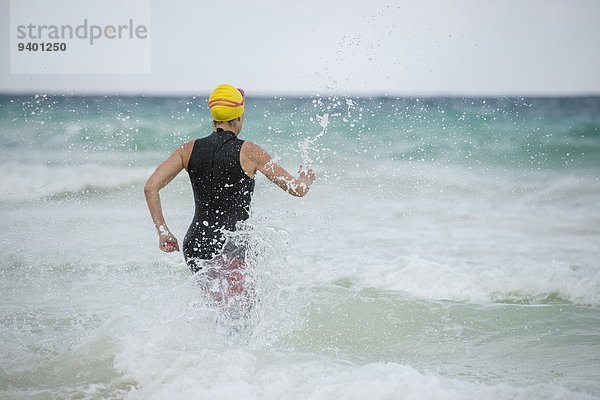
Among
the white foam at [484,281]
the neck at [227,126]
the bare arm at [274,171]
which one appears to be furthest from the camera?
the white foam at [484,281]

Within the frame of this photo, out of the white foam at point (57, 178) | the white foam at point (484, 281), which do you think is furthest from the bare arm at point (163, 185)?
the white foam at point (57, 178)

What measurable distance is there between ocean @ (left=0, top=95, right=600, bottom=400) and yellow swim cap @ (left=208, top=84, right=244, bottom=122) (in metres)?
0.47

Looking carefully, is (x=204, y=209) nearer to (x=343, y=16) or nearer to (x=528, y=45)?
(x=343, y=16)

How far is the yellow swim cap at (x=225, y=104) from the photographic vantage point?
10.5 feet

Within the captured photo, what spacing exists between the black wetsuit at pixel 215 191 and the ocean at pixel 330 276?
122 millimetres

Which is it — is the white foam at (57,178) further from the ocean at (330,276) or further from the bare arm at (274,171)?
the bare arm at (274,171)

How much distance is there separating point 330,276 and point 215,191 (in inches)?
87.4

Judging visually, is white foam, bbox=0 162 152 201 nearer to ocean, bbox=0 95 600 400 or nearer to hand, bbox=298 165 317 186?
ocean, bbox=0 95 600 400

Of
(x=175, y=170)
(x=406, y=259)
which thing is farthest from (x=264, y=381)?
(x=406, y=259)

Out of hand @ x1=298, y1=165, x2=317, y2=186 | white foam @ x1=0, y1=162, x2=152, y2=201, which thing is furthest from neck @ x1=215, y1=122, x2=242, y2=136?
white foam @ x1=0, y1=162, x2=152, y2=201

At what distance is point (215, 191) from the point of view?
3178mm

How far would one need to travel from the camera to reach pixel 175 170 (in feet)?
10.5

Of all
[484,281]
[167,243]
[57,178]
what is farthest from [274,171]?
[57,178]

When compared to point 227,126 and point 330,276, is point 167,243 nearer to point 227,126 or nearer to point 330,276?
point 227,126
